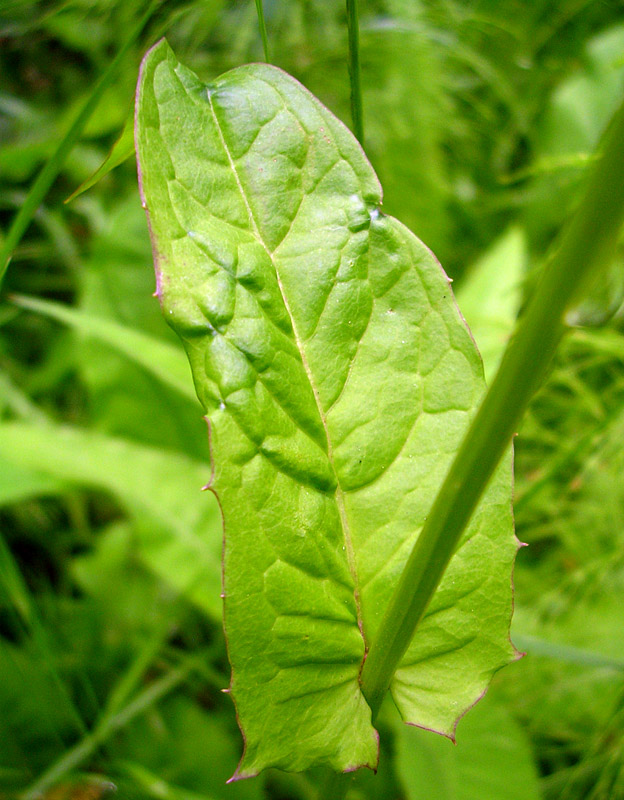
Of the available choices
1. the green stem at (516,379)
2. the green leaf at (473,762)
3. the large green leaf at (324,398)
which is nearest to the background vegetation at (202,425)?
the green leaf at (473,762)

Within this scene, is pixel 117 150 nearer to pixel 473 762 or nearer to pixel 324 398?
pixel 324 398

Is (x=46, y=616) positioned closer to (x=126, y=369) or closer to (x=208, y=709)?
(x=208, y=709)

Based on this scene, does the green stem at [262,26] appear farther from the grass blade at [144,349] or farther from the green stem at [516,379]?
the grass blade at [144,349]

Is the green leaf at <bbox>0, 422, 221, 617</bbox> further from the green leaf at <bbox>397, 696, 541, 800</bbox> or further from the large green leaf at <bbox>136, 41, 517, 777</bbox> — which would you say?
the large green leaf at <bbox>136, 41, 517, 777</bbox>

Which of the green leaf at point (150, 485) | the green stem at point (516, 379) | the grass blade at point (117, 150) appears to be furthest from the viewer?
the green leaf at point (150, 485)

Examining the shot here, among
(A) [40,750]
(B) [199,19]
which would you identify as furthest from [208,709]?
(B) [199,19]

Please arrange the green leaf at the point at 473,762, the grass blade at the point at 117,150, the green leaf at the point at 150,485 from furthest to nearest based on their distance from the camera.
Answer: the green leaf at the point at 150,485, the green leaf at the point at 473,762, the grass blade at the point at 117,150

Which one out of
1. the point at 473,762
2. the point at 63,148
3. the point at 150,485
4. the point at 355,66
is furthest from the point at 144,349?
the point at 473,762

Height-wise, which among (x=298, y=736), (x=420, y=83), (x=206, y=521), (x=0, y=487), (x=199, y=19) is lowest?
(x=206, y=521)
